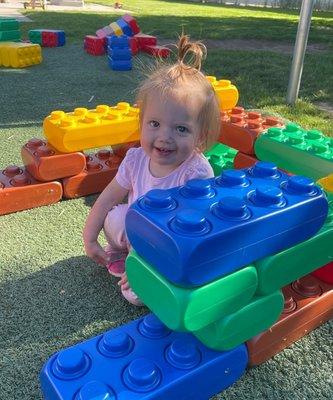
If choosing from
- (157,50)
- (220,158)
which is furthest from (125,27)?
(220,158)

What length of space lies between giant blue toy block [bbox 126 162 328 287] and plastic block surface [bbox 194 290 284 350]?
0.12 meters

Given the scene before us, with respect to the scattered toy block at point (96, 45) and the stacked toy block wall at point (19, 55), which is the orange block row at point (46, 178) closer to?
the stacked toy block wall at point (19, 55)

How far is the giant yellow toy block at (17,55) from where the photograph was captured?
13.1 feet

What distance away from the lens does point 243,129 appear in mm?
1797

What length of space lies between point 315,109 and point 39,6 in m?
8.40

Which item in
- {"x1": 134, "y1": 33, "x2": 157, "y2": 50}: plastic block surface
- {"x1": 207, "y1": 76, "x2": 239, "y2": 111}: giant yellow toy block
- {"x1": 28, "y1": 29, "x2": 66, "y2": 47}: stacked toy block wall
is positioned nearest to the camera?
{"x1": 207, "y1": 76, "x2": 239, "y2": 111}: giant yellow toy block

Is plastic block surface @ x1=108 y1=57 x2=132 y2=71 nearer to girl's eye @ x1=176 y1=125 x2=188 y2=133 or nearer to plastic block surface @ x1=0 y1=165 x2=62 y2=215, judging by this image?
plastic block surface @ x1=0 y1=165 x2=62 y2=215

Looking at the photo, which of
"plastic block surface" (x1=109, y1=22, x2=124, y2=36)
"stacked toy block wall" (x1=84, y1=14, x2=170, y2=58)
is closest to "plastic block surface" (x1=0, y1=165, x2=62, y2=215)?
"stacked toy block wall" (x1=84, y1=14, x2=170, y2=58)

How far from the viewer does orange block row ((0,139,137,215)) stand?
1.71 meters

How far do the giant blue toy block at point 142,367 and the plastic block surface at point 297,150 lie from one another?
71 cm

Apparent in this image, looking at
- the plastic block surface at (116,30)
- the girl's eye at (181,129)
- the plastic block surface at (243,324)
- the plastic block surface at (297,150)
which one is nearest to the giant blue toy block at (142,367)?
the plastic block surface at (243,324)

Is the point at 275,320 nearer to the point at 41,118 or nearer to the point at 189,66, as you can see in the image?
the point at 189,66

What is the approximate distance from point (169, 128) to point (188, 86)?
4.3 inches

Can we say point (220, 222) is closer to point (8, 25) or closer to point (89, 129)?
point (89, 129)
